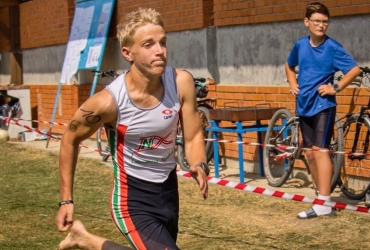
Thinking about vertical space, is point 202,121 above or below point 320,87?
below

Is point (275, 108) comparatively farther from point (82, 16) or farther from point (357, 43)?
point (82, 16)

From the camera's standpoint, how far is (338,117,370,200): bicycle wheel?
8.52 m

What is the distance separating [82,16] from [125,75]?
1105 centimetres

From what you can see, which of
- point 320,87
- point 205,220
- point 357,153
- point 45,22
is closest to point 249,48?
point 357,153

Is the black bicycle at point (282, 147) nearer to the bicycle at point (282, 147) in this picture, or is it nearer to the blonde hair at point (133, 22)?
the bicycle at point (282, 147)

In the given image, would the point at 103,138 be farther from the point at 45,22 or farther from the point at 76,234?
the point at 76,234

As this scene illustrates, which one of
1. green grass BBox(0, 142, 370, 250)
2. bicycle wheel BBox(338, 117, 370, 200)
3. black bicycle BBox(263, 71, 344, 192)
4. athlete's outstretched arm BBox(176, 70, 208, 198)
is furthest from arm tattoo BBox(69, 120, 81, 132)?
bicycle wheel BBox(338, 117, 370, 200)

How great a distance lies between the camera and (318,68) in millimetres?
7816

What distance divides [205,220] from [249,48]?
3447 mm

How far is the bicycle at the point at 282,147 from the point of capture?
9028 mm

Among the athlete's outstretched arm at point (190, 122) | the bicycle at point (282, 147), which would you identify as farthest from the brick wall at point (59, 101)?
the athlete's outstretched arm at point (190, 122)

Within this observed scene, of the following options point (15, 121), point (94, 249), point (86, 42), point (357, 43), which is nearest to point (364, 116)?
point (357, 43)

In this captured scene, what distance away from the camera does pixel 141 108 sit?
4.50 m

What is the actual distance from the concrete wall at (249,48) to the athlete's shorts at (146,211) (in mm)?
4778
